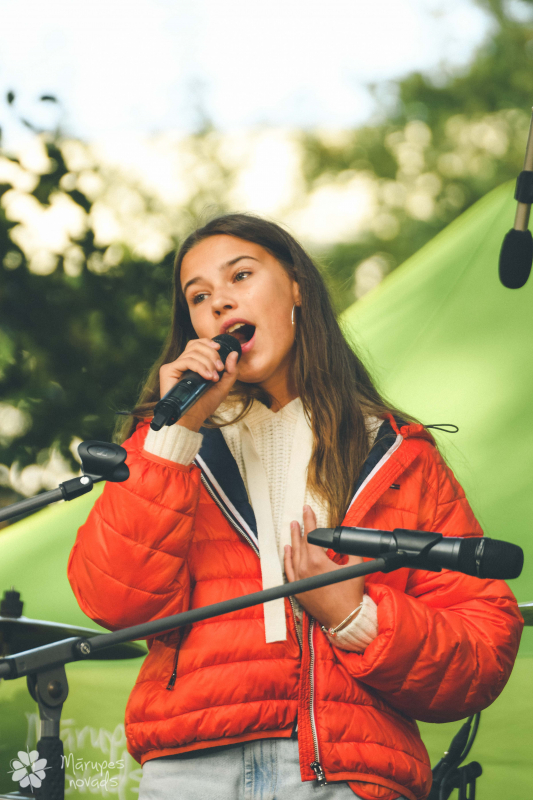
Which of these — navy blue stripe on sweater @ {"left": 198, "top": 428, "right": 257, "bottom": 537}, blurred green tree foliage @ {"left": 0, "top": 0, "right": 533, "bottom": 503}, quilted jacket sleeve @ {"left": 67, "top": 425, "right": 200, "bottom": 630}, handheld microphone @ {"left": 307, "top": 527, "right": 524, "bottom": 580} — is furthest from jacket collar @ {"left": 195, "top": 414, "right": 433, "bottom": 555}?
blurred green tree foliage @ {"left": 0, "top": 0, "right": 533, "bottom": 503}

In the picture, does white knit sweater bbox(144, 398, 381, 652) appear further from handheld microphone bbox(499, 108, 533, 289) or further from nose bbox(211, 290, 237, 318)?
handheld microphone bbox(499, 108, 533, 289)

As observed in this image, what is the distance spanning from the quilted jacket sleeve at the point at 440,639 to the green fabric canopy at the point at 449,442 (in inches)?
25.0

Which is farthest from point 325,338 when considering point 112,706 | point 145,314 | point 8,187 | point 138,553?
point 8,187

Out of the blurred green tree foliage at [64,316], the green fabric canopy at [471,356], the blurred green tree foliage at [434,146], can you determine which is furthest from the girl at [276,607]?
the blurred green tree foliage at [434,146]

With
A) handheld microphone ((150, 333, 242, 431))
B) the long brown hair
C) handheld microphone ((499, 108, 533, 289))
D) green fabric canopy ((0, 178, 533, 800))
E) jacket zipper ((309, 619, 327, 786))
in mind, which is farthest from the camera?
green fabric canopy ((0, 178, 533, 800))

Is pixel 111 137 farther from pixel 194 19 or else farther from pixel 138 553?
pixel 138 553

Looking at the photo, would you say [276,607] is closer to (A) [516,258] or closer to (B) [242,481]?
(B) [242,481]

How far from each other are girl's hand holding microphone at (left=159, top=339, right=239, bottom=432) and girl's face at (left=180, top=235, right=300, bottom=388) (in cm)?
18

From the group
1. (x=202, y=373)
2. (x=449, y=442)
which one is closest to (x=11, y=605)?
(x=202, y=373)

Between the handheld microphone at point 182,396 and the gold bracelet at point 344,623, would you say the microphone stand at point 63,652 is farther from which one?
the gold bracelet at point 344,623

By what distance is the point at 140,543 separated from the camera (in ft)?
3.95

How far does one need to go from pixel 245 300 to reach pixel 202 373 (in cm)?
34

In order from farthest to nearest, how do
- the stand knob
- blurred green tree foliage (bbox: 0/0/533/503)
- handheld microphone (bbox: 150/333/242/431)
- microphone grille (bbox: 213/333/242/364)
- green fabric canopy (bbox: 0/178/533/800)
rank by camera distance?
blurred green tree foliage (bbox: 0/0/533/503) < the stand knob < green fabric canopy (bbox: 0/178/533/800) < microphone grille (bbox: 213/333/242/364) < handheld microphone (bbox: 150/333/242/431)

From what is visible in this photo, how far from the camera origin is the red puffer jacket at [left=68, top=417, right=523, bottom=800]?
1.19 m
